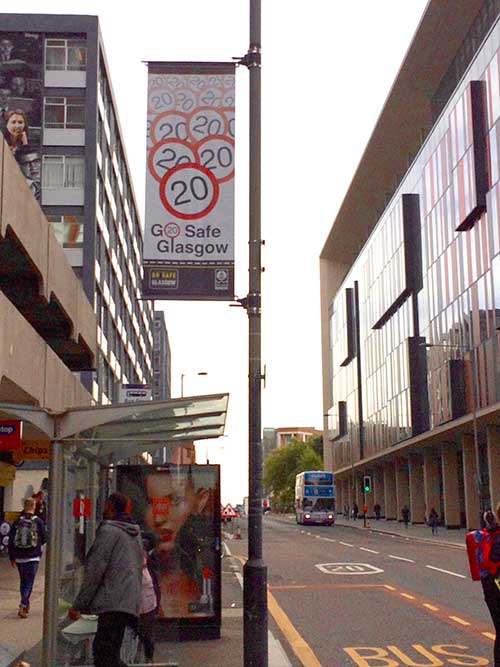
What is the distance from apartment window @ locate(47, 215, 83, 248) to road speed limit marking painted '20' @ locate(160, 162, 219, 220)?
135 ft

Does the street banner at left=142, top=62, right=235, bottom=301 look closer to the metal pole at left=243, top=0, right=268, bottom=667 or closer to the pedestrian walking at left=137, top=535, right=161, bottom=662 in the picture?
the metal pole at left=243, top=0, right=268, bottom=667

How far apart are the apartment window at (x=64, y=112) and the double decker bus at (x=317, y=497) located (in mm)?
29275

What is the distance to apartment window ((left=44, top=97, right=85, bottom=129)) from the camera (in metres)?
51.3

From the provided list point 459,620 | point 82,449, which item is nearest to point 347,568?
point 459,620

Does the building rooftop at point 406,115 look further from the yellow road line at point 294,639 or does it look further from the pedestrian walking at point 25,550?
the pedestrian walking at point 25,550

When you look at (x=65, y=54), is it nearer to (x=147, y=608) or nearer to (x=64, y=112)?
(x=64, y=112)

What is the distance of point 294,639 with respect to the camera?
40.0ft

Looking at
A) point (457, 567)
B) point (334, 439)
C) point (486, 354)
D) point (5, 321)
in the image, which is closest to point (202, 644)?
point (5, 321)

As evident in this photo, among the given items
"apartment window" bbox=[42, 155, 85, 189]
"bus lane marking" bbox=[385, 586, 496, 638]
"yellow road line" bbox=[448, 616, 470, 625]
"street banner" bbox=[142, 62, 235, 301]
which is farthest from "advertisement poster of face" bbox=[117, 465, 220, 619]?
"apartment window" bbox=[42, 155, 85, 189]

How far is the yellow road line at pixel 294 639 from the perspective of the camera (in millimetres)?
10566

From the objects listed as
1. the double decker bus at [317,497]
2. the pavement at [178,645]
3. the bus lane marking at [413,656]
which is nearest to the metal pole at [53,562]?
the pavement at [178,645]

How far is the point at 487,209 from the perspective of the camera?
42938mm

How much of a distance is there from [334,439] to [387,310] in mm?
37728

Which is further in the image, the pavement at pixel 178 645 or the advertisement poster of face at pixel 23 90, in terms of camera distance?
the advertisement poster of face at pixel 23 90
